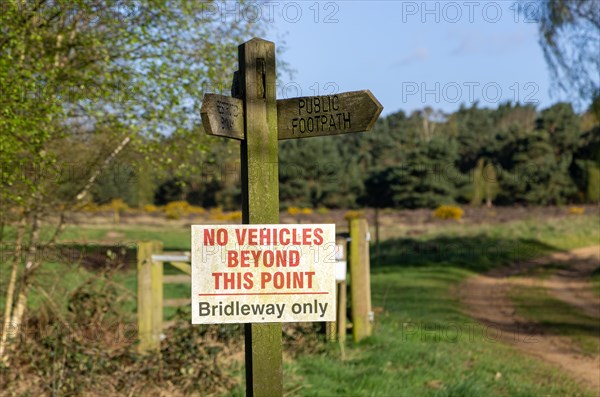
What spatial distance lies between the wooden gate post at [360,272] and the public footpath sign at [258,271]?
5830 millimetres

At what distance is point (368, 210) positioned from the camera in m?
53.7

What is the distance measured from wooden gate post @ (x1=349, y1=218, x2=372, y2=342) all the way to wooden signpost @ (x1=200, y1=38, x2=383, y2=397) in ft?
18.6

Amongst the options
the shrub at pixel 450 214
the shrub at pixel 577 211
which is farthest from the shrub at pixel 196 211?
the shrub at pixel 577 211

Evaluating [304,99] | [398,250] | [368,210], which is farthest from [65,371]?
[368,210]

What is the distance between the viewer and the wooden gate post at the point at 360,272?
969cm

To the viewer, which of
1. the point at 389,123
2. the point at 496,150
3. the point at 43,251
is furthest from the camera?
the point at 389,123

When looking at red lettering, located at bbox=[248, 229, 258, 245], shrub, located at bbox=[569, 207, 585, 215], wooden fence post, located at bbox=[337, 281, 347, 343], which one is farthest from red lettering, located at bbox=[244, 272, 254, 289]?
shrub, located at bbox=[569, 207, 585, 215]

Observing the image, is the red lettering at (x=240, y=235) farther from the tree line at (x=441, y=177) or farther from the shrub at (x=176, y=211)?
the shrub at (x=176, y=211)

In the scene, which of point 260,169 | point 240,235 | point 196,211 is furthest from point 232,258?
Result: point 196,211

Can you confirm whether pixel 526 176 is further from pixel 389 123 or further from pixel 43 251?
pixel 43 251

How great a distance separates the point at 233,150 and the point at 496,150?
48119 mm

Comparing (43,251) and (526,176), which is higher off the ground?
(526,176)

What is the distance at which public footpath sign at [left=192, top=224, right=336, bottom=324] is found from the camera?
3.88 metres

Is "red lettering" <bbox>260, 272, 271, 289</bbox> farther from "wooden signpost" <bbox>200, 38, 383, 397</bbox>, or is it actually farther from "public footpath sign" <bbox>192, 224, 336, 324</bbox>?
"wooden signpost" <bbox>200, 38, 383, 397</bbox>
